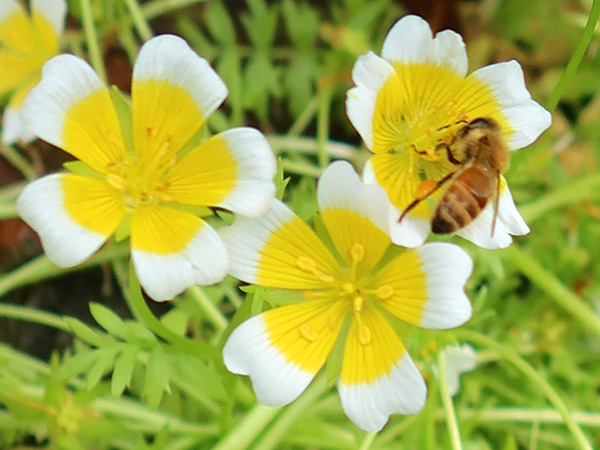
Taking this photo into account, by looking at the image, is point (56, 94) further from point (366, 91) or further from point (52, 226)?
point (366, 91)

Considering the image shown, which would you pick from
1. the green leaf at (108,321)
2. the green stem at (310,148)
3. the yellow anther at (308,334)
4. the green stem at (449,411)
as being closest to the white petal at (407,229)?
the yellow anther at (308,334)

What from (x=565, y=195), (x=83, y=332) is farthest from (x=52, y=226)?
(x=565, y=195)

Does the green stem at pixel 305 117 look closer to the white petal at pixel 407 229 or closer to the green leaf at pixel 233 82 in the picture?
the green leaf at pixel 233 82

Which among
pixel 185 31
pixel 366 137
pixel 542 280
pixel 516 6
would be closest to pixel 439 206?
pixel 366 137

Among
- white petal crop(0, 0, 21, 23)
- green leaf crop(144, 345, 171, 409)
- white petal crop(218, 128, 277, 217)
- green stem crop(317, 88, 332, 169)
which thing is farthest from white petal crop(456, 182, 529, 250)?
white petal crop(0, 0, 21, 23)

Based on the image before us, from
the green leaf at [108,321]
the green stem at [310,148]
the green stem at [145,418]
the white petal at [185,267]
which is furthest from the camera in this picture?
the green stem at [310,148]

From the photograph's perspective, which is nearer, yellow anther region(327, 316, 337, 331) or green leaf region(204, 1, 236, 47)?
yellow anther region(327, 316, 337, 331)

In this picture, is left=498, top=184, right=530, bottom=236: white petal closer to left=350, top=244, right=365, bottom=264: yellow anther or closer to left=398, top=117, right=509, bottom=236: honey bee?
left=398, top=117, right=509, bottom=236: honey bee
